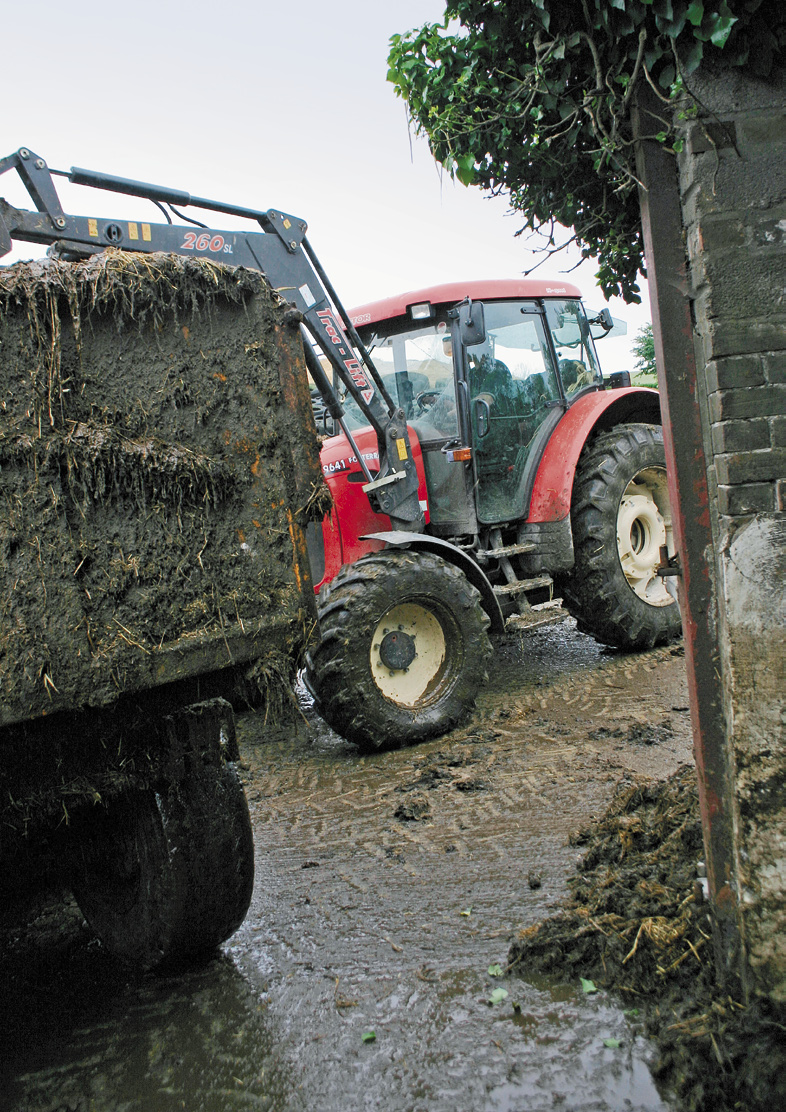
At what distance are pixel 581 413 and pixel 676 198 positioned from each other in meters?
4.11

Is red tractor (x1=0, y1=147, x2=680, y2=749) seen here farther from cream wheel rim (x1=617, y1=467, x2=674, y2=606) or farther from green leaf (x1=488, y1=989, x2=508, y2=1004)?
green leaf (x1=488, y1=989, x2=508, y2=1004)

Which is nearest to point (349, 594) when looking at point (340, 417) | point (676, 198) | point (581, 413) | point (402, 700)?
point (402, 700)

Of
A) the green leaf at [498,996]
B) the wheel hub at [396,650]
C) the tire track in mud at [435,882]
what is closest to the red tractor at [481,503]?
the wheel hub at [396,650]

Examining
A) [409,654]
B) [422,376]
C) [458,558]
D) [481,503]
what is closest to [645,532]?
[481,503]

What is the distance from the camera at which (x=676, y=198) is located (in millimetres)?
2301

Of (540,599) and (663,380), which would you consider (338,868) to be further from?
(540,599)

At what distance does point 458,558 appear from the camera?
5562 mm

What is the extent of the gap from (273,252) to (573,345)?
2730mm

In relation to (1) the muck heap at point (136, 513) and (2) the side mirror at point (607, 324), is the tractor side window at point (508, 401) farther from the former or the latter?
(1) the muck heap at point (136, 513)

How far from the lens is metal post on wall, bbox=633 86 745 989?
228 cm

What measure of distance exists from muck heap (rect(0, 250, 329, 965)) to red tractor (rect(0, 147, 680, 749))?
2238 mm

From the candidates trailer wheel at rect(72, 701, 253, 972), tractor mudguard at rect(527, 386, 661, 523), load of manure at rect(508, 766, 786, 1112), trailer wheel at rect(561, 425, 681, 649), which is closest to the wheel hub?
tractor mudguard at rect(527, 386, 661, 523)

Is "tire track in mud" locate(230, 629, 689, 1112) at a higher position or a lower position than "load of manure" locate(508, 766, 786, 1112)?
lower

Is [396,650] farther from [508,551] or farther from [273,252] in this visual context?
[273,252]
